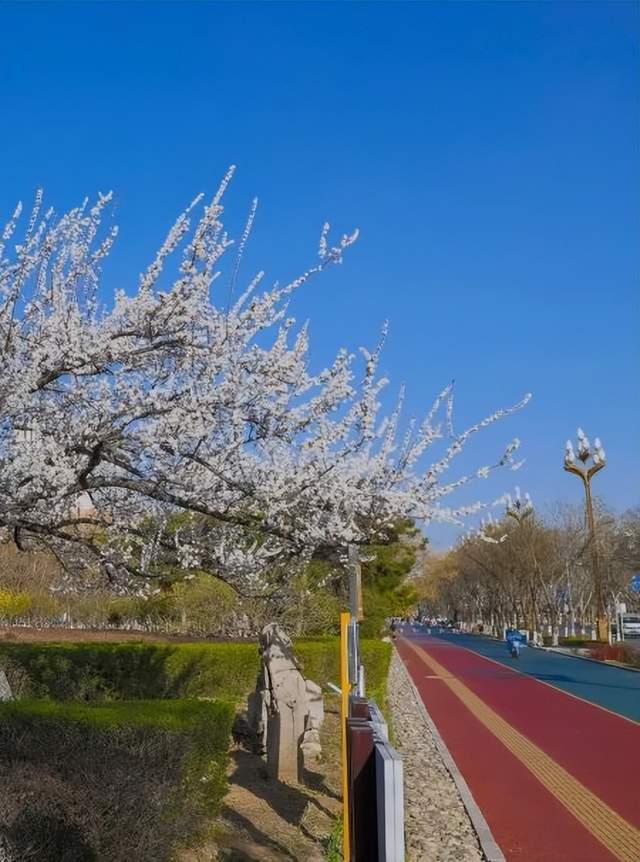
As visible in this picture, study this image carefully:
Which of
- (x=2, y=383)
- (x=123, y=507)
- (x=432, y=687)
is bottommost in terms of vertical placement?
(x=432, y=687)

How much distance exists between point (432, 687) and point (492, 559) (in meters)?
37.5

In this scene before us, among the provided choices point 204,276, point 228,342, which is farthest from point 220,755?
point 204,276

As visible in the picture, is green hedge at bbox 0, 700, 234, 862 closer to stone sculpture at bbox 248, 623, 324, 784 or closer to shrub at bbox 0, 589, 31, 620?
stone sculpture at bbox 248, 623, 324, 784

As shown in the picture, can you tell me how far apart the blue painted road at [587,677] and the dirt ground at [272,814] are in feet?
29.3

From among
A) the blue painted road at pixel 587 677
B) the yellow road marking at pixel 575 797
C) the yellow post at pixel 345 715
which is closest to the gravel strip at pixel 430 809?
the yellow road marking at pixel 575 797

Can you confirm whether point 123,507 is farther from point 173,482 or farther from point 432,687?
point 432,687

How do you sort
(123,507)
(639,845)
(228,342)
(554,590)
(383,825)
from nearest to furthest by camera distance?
(383,825) < (228,342) < (639,845) < (123,507) < (554,590)

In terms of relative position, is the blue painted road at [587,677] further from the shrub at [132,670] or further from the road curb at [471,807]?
the shrub at [132,670]

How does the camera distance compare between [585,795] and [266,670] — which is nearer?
[585,795]

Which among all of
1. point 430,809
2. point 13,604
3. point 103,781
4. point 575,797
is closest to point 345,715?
point 103,781

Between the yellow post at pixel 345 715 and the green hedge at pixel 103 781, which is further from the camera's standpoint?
the yellow post at pixel 345 715

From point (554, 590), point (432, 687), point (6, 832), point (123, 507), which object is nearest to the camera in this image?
point (6, 832)

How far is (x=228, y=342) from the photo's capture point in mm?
7344

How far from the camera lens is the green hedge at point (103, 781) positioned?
536 cm
